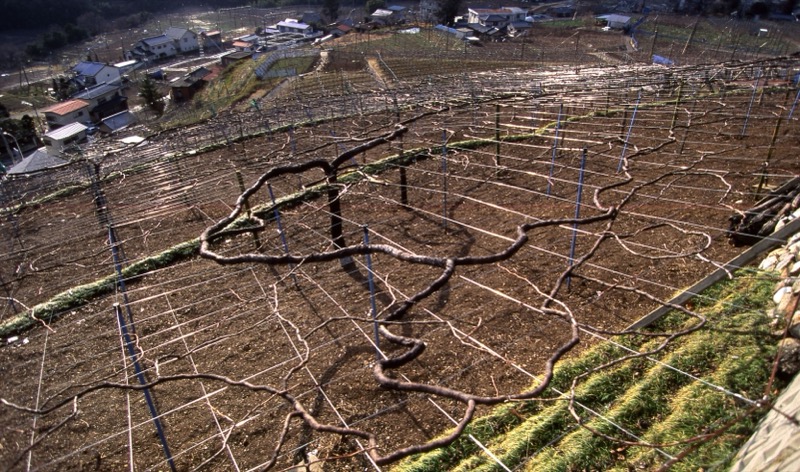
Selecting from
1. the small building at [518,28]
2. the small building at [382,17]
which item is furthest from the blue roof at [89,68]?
the small building at [518,28]

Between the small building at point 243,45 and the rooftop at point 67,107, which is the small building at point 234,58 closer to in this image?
the small building at point 243,45

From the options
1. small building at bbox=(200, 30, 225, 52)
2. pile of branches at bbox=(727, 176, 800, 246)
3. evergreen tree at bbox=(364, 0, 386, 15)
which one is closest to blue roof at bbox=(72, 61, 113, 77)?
small building at bbox=(200, 30, 225, 52)

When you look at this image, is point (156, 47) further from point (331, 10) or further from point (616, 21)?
point (616, 21)

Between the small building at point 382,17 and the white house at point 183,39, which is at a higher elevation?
the small building at point 382,17

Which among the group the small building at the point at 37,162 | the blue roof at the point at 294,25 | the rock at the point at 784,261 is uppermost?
the blue roof at the point at 294,25

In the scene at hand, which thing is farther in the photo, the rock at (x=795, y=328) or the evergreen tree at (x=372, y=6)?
the evergreen tree at (x=372, y=6)

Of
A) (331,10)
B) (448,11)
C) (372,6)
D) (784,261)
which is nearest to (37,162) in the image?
(784,261)
